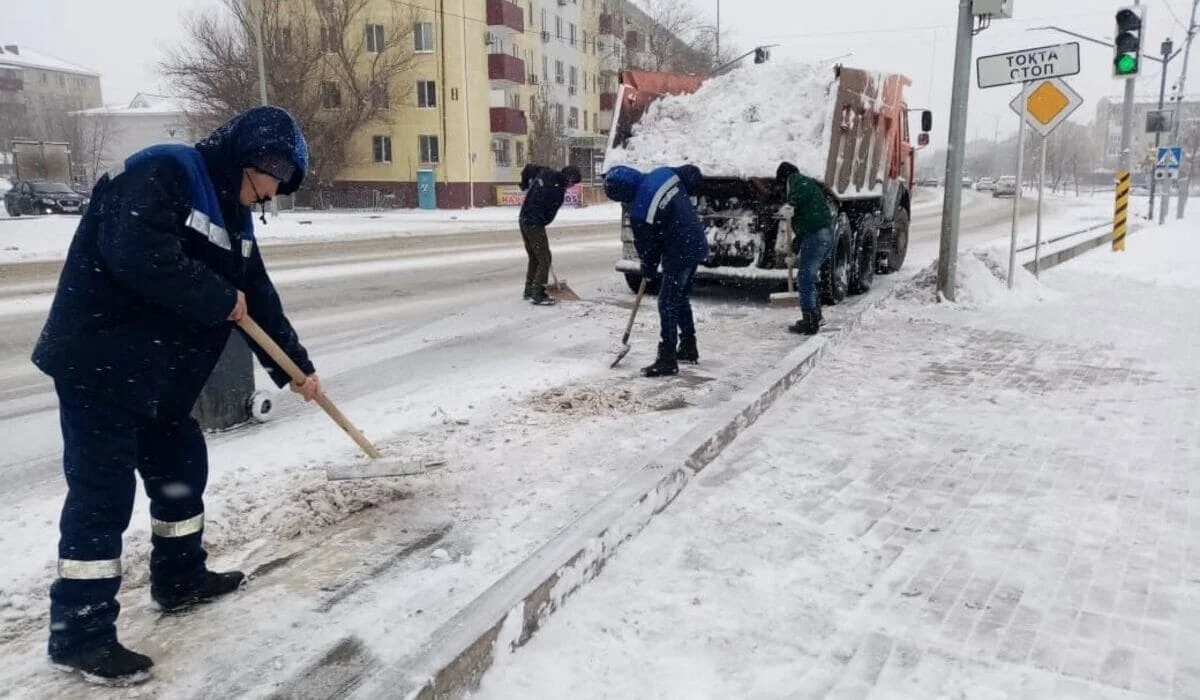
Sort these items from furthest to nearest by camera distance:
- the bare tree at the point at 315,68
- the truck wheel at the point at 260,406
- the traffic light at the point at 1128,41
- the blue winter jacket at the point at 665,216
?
the bare tree at the point at 315,68 → the traffic light at the point at 1128,41 → the blue winter jacket at the point at 665,216 → the truck wheel at the point at 260,406

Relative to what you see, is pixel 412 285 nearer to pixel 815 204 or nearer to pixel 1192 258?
pixel 815 204

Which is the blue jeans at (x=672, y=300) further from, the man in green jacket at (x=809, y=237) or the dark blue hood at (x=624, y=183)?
the man in green jacket at (x=809, y=237)

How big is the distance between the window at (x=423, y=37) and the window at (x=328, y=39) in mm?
3529

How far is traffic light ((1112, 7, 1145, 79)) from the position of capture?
40.1ft

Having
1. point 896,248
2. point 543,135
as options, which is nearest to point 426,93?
point 543,135

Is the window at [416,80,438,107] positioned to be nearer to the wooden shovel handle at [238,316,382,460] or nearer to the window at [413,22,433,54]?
the window at [413,22,433,54]

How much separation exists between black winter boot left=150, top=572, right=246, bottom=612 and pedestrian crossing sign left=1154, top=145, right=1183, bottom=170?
27159 mm

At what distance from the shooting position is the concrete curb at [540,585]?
100 inches

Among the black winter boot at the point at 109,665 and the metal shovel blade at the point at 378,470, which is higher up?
the metal shovel blade at the point at 378,470

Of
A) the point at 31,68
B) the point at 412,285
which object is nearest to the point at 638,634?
the point at 412,285

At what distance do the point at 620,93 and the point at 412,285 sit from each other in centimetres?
402

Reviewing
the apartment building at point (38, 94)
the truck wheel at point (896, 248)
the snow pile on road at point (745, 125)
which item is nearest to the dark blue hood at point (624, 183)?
the snow pile on road at point (745, 125)

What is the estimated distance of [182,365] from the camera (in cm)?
288

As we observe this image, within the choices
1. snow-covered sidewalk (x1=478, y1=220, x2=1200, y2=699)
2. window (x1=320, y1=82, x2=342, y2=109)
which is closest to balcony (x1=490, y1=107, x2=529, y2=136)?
window (x1=320, y1=82, x2=342, y2=109)
